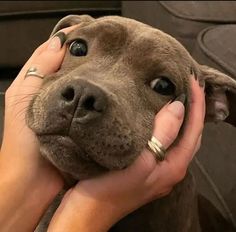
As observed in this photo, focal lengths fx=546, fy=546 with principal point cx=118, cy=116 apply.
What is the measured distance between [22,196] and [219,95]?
533 mm

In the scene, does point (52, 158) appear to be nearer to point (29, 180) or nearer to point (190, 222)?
point (29, 180)

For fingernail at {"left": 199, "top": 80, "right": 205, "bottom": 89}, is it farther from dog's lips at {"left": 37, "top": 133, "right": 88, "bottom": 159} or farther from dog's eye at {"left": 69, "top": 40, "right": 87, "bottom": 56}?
dog's lips at {"left": 37, "top": 133, "right": 88, "bottom": 159}

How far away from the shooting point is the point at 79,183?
3.74 feet

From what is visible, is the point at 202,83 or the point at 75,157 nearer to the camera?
the point at 75,157

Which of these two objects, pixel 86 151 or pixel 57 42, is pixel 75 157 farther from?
pixel 57 42

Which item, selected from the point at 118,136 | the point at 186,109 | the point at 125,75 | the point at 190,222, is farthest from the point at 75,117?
the point at 190,222

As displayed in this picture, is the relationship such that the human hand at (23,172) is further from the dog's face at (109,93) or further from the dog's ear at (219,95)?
the dog's ear at (219,95)

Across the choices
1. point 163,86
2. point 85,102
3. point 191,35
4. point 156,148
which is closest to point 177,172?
point 156,148

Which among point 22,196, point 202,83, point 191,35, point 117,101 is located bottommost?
point 191,35

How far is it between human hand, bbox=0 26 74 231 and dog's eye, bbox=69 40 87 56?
0.25 ft

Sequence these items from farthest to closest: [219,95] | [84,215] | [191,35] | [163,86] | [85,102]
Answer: [191,35] < [219,95] < [163,86] < [84,215] < [85,102]

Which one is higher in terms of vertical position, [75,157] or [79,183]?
[75,157]

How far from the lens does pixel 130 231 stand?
4.07 feet

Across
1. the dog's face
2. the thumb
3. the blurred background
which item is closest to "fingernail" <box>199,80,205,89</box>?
the dog's face
